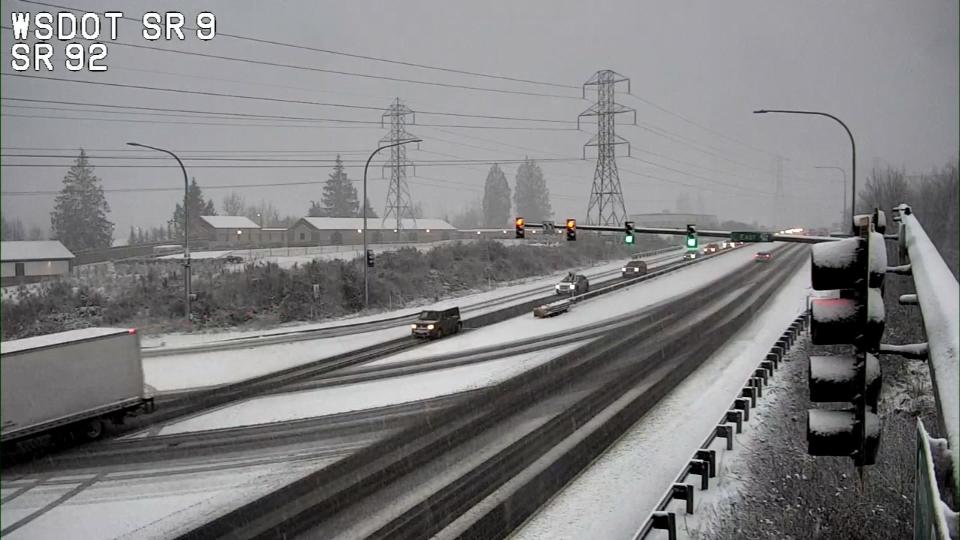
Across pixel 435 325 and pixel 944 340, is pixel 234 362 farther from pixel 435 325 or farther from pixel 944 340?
pixel 944 340

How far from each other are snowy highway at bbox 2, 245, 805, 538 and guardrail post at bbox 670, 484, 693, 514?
1.26m

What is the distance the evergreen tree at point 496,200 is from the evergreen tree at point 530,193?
9.46ft

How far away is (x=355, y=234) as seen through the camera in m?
81.3

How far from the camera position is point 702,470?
13844mm

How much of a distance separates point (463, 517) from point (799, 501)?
6582 millimetres

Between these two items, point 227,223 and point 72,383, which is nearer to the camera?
point 72,383

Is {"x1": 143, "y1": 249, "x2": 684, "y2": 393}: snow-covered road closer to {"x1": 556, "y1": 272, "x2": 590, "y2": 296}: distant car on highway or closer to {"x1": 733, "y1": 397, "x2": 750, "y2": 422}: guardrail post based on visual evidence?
{"x1": 556, "y1": 272, "x2": 590, "y2": 296}: distant car on highway

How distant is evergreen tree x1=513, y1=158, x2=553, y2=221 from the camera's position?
4213 inches

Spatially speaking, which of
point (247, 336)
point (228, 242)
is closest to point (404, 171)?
point (228, 242)

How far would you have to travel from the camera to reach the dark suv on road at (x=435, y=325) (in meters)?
34.2

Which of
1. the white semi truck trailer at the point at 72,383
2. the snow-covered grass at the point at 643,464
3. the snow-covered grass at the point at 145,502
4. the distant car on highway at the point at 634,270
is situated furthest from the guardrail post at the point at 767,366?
the distant car on highway at the point at 634,270

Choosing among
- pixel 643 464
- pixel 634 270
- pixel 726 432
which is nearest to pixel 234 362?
pixel 643 464

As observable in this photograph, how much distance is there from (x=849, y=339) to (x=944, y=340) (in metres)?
1.81

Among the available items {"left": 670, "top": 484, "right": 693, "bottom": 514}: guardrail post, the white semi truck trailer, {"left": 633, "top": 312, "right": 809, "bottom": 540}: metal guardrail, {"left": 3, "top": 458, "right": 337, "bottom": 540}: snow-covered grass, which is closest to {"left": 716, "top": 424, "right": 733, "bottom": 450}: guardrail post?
{"left": 633, "top": 312, "right": 809, "bottom": 540}: metal guardrail
